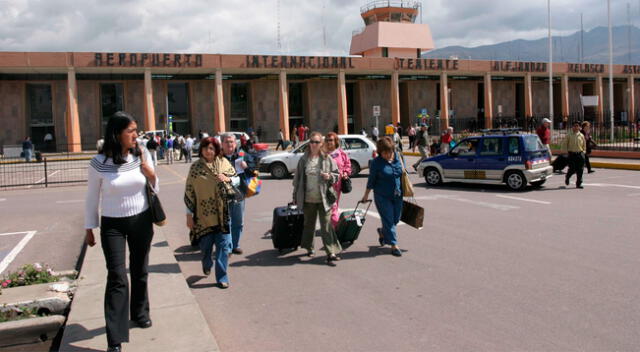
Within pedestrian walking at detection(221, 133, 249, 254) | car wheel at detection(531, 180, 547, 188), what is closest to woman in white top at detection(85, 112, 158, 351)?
pedestrian walking at detection(221, 133, 249, 254)

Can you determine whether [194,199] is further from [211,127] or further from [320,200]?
[211,127]

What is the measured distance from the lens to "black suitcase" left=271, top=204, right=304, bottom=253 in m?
Result: 7.86

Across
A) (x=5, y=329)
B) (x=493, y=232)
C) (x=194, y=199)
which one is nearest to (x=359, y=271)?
(x=194, y=199)

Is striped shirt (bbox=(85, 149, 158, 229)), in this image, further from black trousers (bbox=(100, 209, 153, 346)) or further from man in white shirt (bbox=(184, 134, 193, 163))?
man in white shirt (bbox=(184, 134, 193, 163))

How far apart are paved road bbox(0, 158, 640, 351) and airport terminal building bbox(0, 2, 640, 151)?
27503mm

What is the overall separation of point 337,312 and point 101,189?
2465mm

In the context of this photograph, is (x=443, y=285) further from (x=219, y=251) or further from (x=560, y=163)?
(x=560, y=163)

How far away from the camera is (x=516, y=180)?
14891 mm

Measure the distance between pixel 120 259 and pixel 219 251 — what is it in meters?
1.87

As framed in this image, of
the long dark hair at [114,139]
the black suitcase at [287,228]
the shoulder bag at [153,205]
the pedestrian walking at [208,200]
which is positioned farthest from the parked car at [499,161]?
the long dark hair at [114,139]

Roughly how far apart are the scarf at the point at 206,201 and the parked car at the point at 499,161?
1065 cm

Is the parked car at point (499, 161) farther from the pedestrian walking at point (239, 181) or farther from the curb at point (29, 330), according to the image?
the curb at point (29, 330)

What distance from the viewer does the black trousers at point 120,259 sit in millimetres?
4406

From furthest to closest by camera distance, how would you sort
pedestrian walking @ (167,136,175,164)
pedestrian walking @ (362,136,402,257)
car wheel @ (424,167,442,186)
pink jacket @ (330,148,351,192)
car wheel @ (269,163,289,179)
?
pedestrian walking @ (167,136,175,164) → car wheel @ (269,163,289,179) → car wheel @ (424,167,442,186) → pink jacket @ (330,148,351,192) → pedestrian walking @ (362,136,402,257)
